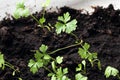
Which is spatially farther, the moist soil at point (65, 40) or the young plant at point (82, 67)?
the moist soil at point (65, 40)

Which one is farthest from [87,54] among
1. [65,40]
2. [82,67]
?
[65,40]

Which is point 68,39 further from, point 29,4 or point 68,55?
Result: point 29,4

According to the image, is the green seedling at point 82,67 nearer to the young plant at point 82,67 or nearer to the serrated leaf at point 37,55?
the young plant at point 82,67

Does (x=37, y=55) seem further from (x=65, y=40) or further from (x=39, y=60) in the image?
(x=65, y=40)

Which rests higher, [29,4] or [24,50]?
[29,4]

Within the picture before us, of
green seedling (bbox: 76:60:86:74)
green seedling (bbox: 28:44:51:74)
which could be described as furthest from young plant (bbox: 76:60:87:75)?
green seedling (bbox: 28:44:51:74)

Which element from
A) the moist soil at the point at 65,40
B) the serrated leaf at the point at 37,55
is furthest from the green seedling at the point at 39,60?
the moist soil at the point at 65,40

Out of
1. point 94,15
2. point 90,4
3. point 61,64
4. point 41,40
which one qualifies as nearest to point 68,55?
point 61,64

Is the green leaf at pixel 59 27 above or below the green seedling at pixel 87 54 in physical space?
above
